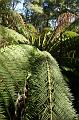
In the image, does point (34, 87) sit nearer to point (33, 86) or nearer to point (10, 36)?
point (33, 86)

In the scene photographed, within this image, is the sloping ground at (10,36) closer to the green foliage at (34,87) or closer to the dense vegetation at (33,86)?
the dense vegetation at (33,86)

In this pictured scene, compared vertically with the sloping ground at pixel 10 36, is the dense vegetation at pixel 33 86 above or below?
below

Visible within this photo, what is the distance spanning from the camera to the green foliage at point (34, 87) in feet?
18.5

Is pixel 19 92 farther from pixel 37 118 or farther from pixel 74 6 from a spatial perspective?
pixel 74 6

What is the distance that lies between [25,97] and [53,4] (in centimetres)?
2807

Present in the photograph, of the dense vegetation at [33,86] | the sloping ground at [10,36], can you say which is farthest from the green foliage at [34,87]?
the sloping ground at [10,36]

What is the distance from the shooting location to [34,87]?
5973mm

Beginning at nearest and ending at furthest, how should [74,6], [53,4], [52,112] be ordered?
[52,112] → [53,4] → [74,6]

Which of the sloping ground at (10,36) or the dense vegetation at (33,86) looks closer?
the dense vegetation at (33,86)

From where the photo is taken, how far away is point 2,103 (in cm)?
576

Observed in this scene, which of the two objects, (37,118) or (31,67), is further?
(31,67)

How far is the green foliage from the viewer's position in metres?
5.65

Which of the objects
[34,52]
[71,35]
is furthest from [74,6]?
[34,52]

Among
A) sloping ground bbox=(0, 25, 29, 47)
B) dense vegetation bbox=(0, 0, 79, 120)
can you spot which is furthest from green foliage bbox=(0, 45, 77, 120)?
sloping ground bbox=(0, 25, 29, 47)
